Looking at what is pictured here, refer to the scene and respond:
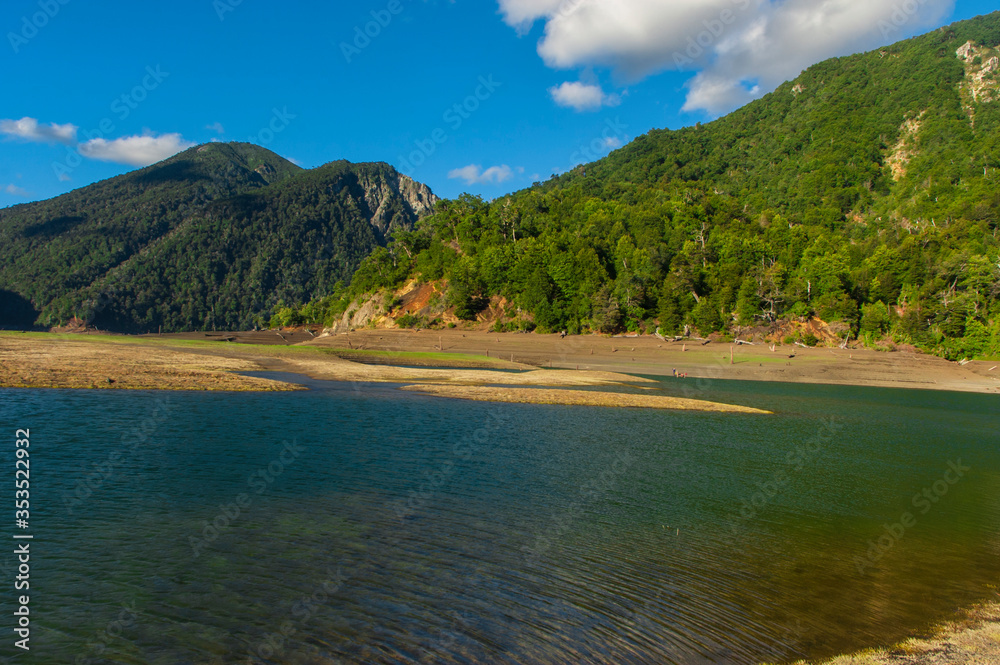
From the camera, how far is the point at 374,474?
60.3 feet

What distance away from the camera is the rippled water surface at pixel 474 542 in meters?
8.74

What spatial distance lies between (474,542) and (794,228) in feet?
397

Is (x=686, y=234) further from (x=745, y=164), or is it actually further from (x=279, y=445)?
(x=279, y=445)

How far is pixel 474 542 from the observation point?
508 inches

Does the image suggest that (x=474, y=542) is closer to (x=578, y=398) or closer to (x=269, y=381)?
(x=578, y=398)

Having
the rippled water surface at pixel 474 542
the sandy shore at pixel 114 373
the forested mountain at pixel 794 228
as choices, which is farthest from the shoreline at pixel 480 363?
the rippled water surface at pixel 474 542

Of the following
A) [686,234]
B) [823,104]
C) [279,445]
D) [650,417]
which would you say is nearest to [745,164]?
[823,104]

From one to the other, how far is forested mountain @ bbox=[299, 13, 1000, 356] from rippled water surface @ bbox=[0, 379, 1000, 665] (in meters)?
63.0

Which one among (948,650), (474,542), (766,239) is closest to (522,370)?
(474,542)

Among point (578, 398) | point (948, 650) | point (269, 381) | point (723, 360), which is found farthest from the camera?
point (723, 360)

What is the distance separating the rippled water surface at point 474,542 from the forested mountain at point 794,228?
207 feet

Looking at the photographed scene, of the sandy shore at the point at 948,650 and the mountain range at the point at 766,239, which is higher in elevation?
the mountain range at the point at 766,239

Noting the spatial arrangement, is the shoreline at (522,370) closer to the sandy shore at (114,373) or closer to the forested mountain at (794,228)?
the sandy shore at (114,373)

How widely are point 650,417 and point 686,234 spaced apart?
311 feet
